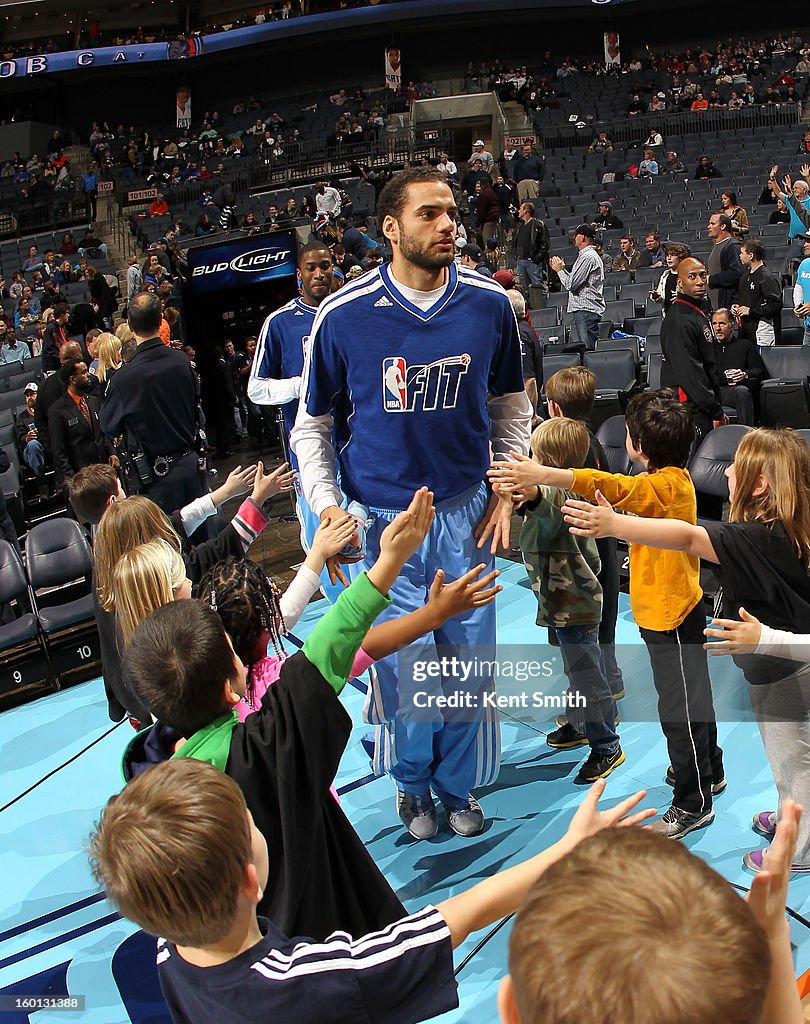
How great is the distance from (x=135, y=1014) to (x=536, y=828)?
1.40 meters

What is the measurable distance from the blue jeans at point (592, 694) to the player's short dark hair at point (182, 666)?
162cm

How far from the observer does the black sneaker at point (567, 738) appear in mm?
3887

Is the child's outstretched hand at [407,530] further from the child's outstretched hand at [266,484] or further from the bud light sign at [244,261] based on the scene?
the bud light sign at [244,261]

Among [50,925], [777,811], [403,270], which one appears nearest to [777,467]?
[777,811]

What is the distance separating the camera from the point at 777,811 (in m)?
3.01

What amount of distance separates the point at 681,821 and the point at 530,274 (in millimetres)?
9786

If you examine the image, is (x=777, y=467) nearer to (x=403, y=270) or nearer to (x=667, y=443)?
(x=667, y=443)

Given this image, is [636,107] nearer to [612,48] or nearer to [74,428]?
[612,48]

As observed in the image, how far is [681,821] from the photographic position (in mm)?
3211

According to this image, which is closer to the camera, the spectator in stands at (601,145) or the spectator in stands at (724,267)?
the spectator in stands at (724,267)

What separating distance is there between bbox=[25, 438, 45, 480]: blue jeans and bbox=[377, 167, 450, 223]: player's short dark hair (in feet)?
22.3

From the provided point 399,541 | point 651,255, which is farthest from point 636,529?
point 651,255

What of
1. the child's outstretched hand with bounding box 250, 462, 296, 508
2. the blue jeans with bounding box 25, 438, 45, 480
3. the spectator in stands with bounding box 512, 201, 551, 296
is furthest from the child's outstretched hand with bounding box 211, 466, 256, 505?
the spectator in stands with bounding box 512, 201, 551, 296

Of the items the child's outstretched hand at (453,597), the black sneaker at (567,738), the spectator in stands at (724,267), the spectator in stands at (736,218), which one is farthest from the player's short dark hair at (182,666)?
the spectator in stands at (736,218)
